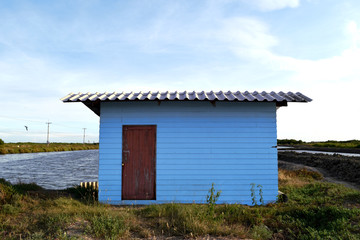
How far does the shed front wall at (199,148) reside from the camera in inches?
304

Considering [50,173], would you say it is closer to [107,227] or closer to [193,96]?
[193,96]

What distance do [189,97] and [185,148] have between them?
5.07 ft

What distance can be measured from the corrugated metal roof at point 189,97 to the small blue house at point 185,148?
3 cm

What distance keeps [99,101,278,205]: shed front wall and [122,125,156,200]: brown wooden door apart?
5.6 inches

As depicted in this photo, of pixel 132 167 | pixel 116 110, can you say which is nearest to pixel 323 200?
pixel 132 167

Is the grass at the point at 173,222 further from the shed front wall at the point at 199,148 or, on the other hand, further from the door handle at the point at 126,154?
the door handle at the point at 126,154

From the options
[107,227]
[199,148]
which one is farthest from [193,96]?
[107,227]

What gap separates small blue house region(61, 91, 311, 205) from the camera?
25.3ft

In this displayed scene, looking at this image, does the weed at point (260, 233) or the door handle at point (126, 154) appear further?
the door handle at point (126, 154)

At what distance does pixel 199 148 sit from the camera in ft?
25.7

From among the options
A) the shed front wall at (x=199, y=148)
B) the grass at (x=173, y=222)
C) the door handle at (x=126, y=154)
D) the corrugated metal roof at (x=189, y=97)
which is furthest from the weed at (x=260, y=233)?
the door handle at (x=126, y=154)

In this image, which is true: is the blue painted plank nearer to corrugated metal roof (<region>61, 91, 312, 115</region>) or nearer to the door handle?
the door handle

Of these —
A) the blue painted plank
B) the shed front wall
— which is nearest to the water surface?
the shed front wall

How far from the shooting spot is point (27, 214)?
6629mm
